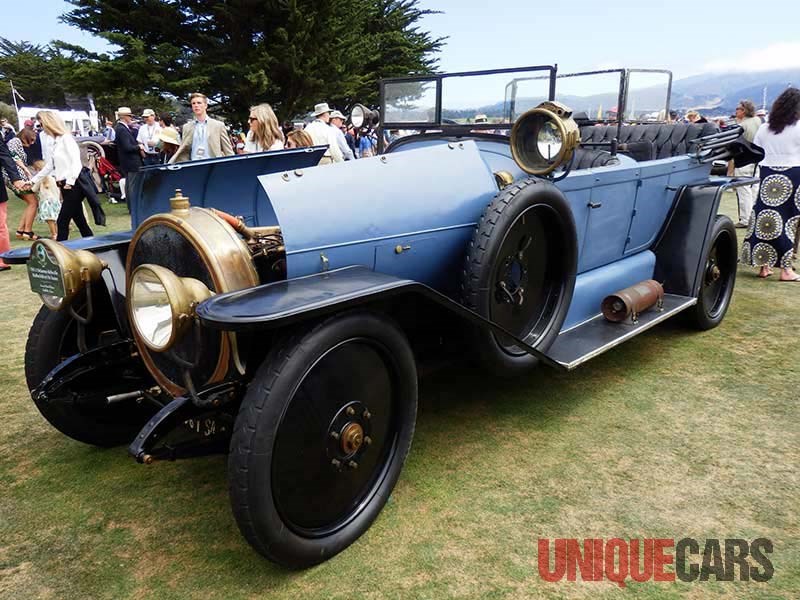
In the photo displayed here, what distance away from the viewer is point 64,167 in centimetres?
582

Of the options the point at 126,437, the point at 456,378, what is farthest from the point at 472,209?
the point at 126,437

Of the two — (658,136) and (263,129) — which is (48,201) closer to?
(263,129)

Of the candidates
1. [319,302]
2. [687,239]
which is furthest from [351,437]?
[687,239]

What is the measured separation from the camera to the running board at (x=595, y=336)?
261 cm

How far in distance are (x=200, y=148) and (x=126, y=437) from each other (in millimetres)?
3320

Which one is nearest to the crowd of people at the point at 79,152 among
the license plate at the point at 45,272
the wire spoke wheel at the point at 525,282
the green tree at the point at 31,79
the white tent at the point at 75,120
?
the wire spoke wheel at the point at 525,282

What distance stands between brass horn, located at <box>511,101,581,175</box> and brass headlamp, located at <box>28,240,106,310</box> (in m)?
1.74

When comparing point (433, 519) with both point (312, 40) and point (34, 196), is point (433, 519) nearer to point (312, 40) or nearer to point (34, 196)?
point (34, 196)

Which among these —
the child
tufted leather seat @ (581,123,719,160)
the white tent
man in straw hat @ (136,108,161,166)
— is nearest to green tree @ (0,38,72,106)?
the white tent

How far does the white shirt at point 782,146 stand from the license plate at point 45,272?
16.8ft

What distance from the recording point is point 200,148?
517 cm

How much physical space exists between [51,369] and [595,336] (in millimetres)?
2406

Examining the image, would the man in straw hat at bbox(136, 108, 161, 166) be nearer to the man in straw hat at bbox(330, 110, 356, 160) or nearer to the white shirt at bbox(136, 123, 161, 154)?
the white shirt at bbox(136, 123, 161, 154)

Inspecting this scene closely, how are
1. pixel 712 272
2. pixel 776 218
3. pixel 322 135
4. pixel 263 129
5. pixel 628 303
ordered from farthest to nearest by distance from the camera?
pixel 322 135 → pixel 776 218 → pixel 263 129 → pixel 712 272 → pixel 628 303
